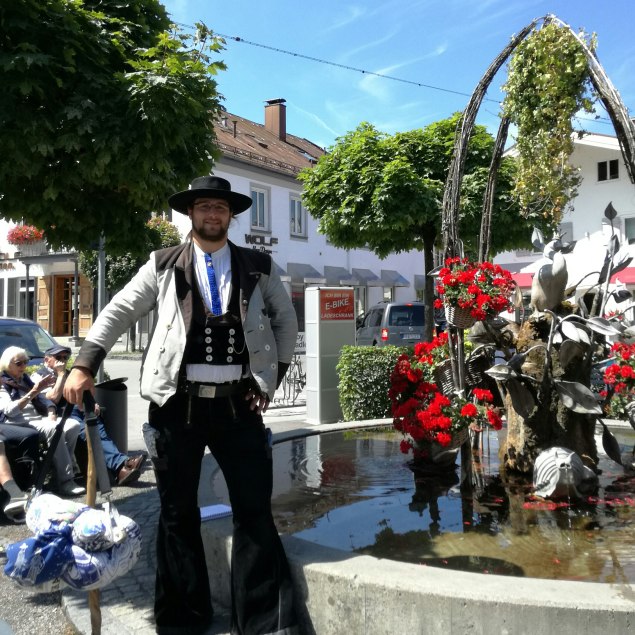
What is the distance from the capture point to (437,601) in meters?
2.41

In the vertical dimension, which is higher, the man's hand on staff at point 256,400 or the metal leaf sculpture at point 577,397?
the man's hand on staff at point 256,400

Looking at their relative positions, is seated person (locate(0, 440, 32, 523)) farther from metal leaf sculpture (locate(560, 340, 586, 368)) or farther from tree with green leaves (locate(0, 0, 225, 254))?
metal leaf sculpture (locate(560, 340, 586, 368))

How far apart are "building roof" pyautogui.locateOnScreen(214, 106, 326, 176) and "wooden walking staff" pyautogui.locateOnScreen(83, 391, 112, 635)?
2356 centimetres

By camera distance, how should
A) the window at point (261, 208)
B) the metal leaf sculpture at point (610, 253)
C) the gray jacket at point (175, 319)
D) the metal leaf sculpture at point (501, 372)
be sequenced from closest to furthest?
the gray jacket at point (175, 319)
the metal leaf sculpture at point (501, 372)
the metal leaf sculpture at point (610, 253)
the window at point (261, 208)

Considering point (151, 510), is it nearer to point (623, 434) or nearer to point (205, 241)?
point (205, 241)

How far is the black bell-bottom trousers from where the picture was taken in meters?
2.86

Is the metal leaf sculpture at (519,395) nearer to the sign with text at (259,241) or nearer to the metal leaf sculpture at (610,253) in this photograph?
the metal leaf sculpture at (610,253)

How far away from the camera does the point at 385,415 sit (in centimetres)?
883

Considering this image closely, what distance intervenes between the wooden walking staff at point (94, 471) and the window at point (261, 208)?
2607 cm

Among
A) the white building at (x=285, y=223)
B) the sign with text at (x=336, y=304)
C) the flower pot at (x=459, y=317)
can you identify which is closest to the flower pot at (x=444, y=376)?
the flower pot at (x=459, y=317)

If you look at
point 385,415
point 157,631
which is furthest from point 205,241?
point 385,415

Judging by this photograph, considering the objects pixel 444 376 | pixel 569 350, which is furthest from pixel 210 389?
pixel 444 376

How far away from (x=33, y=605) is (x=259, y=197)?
2642cm

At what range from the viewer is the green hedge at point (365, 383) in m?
8.80
